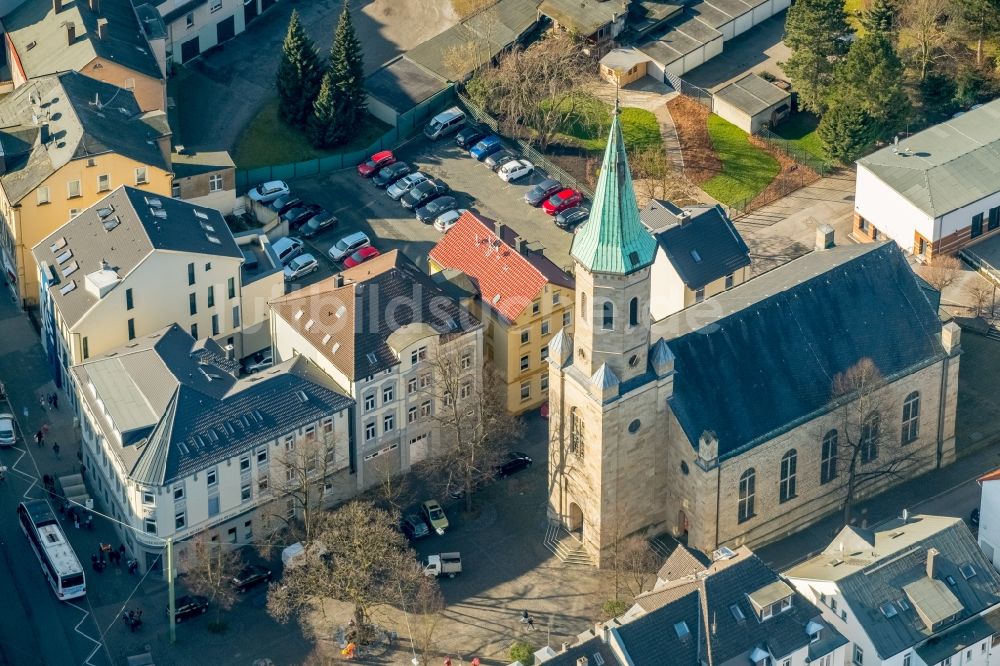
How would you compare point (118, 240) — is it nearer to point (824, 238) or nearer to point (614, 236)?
point (614, 236)

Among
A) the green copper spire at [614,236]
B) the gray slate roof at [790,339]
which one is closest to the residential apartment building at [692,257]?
Answer: the gray slate roof at [790,339]

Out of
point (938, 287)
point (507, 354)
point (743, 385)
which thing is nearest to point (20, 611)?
point (507, 354)

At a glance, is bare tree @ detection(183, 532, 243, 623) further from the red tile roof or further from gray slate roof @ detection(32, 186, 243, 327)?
the red tile roof

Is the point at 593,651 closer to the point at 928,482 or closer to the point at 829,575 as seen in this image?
the point at 829,575

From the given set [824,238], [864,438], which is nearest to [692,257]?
[824,238]

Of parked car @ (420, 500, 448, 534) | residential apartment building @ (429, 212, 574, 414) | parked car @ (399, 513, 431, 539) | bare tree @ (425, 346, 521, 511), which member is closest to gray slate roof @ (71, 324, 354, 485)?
bare tree @ (425, 346, 521, 511)

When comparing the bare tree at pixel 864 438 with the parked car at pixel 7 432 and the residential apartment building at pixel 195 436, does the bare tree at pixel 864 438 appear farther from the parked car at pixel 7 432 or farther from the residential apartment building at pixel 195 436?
the parked car at pixel 7 432
